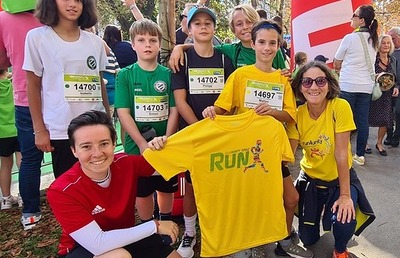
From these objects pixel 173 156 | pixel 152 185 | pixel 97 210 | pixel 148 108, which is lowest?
pixel 152 185

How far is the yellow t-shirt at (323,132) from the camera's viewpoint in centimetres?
234

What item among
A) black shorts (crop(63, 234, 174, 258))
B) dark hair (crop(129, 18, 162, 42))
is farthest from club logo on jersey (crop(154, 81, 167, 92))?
black shorts (crop(63, 234, 174, 258))

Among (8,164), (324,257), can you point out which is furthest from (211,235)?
(8,164)

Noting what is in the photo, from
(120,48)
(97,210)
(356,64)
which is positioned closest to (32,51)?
(97,210)

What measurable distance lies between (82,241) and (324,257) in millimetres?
1778

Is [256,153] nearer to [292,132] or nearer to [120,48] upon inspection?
[292,132]

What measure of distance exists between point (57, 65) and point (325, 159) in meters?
1.94

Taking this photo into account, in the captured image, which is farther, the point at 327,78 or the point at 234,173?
the point at 327,78

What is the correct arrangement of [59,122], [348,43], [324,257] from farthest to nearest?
[348,43] → [324,257] → [59,122]

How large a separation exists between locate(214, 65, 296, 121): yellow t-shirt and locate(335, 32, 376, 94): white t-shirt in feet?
8.18

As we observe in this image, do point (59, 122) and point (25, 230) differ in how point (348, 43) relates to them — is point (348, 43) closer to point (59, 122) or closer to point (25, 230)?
point (59, 122)

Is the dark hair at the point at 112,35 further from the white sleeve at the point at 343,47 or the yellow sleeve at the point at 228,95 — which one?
the yellow sleeve at the point at 228,95

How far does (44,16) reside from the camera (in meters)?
2.20

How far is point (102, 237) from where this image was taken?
1.71 metres
